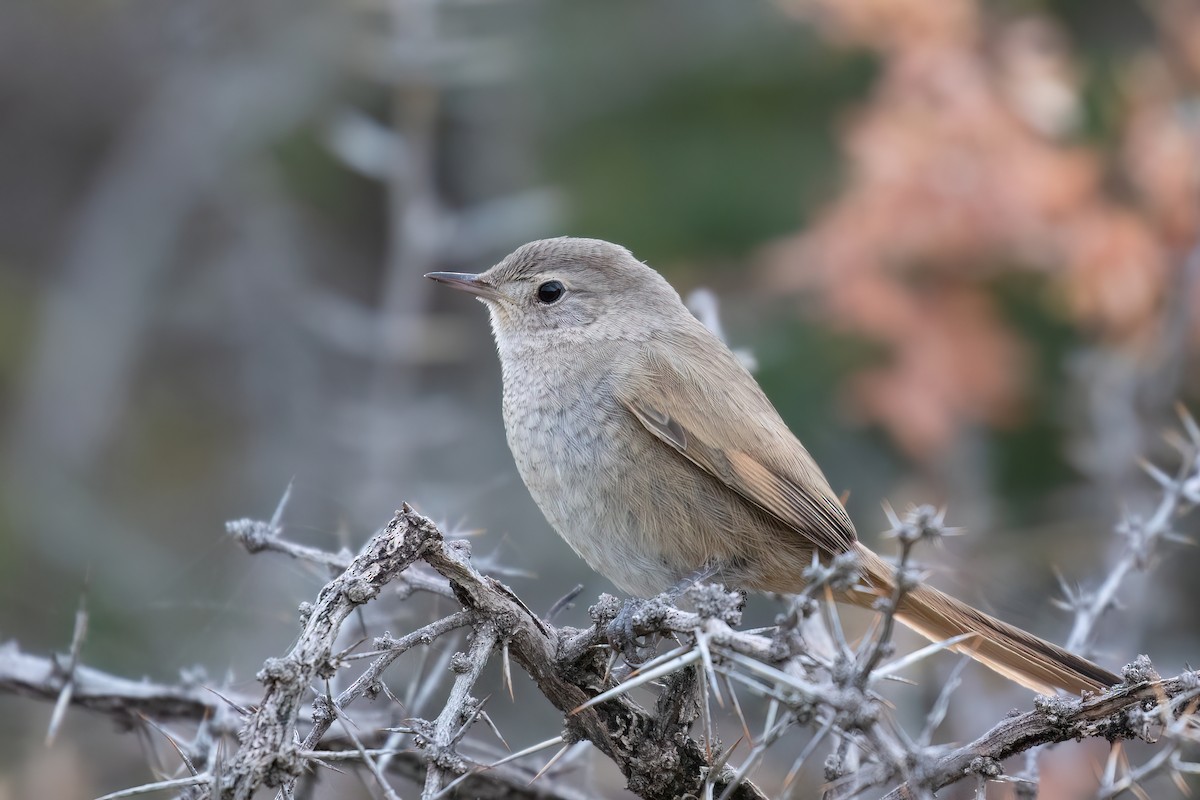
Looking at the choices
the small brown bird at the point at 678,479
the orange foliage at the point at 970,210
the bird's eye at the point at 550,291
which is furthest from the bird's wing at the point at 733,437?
the orange foliage at the point at 970,210

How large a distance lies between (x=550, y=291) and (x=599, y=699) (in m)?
2.53

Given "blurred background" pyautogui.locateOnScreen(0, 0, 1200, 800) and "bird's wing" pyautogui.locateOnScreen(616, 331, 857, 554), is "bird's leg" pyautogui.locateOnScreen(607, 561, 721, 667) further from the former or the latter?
"blurred background" pyautogui.locateOnScreen(0, 0, 1200, 800)

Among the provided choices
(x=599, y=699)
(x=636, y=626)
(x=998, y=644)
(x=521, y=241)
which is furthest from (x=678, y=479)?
(x=521, y=241)

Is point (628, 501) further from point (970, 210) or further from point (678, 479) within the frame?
point (970, 210)

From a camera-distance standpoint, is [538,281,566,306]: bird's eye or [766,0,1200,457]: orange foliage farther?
[766,0,1200,457]: orange foliage

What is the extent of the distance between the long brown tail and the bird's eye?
150cm

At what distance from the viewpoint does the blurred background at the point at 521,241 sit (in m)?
5.82

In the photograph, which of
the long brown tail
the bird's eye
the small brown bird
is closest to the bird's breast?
the small brown bird

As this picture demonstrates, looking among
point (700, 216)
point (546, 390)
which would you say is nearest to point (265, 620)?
point (546, 390)

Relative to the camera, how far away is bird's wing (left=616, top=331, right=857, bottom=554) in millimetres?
4082

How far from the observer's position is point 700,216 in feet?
27.8

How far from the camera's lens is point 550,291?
4891 mm

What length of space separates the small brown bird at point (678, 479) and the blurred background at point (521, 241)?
52cm

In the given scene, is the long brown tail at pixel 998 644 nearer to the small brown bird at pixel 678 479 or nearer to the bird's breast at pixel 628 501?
the small brown bird at pixel 678 479
